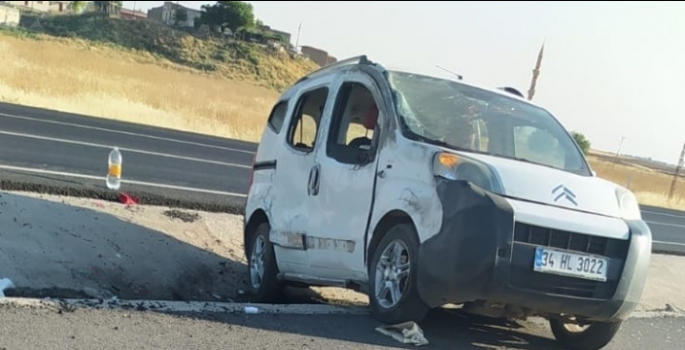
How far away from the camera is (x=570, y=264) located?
18.1ft

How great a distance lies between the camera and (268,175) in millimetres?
8172

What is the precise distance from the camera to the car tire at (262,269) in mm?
7852

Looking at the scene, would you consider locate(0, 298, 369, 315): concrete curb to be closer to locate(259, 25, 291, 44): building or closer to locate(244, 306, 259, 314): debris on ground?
locate(244, 306, 259, 314): debris on ground

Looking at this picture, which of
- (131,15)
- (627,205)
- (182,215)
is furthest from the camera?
(131,15)

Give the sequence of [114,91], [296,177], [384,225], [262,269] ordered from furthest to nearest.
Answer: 1. [114,91]
2. [262,269]
3. [296,177]
4. [384,225]

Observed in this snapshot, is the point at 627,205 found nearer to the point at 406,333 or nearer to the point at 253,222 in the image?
the point at 406,333

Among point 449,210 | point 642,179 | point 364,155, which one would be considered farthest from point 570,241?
point 642,179

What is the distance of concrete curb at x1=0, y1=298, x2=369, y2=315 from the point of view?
5714 mm

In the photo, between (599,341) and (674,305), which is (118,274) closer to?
(599,341)

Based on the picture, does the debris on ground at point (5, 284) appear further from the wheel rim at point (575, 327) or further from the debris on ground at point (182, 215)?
the wheel rim at point (575, 327)

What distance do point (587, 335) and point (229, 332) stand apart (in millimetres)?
2699

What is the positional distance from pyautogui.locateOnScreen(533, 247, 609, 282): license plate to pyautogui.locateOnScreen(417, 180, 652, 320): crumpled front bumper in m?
0.04

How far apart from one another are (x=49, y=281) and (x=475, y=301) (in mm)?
3633

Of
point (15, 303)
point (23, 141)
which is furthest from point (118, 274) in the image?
point (23, 141)
